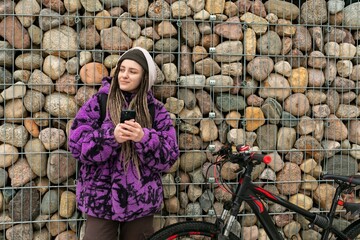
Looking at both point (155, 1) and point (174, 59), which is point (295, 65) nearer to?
point (174, 59)

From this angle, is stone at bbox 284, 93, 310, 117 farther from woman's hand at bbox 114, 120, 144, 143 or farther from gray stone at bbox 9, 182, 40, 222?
gray stone at bbox 9, 182, 40, 222

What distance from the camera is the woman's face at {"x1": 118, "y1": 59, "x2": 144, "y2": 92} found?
2756 mm

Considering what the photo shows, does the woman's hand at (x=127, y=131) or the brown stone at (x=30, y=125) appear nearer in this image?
the woman's hand at (x=127, y=131)

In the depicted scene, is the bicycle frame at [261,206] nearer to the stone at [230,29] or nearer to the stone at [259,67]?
the stone at [259,67]

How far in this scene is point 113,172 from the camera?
2.73 meters

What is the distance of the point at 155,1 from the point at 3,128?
59.4 inches

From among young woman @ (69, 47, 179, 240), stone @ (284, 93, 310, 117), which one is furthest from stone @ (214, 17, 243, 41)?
young woman @ (69, 47, 179, 240)

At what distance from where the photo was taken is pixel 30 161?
3.15 m

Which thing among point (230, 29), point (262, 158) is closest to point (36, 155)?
point (262, 158)

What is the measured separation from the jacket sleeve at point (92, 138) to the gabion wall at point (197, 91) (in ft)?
1.61

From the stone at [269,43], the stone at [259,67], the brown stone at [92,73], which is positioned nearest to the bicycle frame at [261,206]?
the stone at [259,67]

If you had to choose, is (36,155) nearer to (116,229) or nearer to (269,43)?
(116,229)

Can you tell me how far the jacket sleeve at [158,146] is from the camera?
261 cm

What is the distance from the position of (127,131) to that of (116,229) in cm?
76
